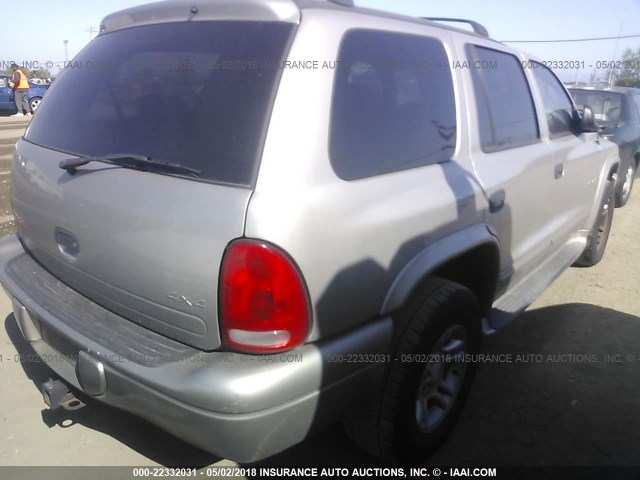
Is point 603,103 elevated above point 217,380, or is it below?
above

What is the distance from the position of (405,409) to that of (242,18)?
1640 millimetres

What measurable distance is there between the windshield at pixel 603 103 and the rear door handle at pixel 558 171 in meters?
4.16

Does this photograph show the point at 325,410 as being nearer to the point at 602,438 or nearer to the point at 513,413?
the point at 513,413

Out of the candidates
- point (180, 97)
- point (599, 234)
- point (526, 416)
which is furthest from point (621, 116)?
point (180, 97)

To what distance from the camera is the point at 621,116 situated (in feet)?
22.9

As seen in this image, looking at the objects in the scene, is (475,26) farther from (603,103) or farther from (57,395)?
(603,103)

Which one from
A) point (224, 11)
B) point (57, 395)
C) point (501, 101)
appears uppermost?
point (224, 11)

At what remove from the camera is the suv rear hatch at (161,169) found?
67.1 inches

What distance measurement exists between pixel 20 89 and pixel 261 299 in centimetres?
1831

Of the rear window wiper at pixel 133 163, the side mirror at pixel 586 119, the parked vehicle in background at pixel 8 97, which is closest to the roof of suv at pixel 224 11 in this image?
the rear window wiper at pixel 133 163

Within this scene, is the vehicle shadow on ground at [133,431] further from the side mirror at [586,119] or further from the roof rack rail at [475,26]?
the side mirror at [586,119]

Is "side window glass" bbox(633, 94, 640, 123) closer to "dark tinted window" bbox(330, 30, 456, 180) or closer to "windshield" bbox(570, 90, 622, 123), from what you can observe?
"windshield" bbox(570, 90, 622, 123)

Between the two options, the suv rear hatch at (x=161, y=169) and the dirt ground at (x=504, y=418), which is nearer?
the suv rear hatch at (x=161, y=169)

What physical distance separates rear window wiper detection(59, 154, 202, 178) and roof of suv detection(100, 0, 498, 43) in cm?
62
